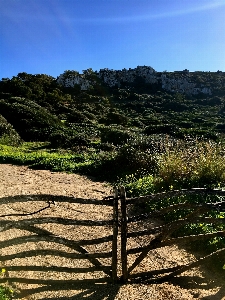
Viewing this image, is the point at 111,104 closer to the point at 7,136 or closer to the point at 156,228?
the point at 7,136

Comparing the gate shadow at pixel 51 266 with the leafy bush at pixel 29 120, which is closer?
the gate shadow at pixel 51 266

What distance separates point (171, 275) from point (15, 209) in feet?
16.2

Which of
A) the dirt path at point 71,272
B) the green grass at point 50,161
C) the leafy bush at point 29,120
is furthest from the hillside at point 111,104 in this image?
the dirt path at point 71,272

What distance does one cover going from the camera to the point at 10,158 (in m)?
17.0

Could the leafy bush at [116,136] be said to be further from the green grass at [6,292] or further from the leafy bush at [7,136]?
the green grass at [6,292]

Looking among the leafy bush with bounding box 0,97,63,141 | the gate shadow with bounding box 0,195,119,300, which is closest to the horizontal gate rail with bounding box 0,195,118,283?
the gate shadow with bounding box 0,195,119,300

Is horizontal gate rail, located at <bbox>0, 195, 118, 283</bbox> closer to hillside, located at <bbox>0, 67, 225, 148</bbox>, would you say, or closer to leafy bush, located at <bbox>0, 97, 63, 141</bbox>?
hillside, located at <bbox>0, 67, 225, 148</bbox>

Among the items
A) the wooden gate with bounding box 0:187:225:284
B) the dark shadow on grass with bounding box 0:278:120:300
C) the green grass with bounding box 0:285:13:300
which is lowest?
the dark shadow on grass with bounding box 0:278:120:300

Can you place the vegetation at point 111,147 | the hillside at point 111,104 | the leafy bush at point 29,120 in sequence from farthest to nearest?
the hillside at point 111,104
the leafy bush at point 29,120
the vegetation at point 111,147

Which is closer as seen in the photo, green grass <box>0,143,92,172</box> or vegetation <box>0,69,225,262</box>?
vegetation <box>0,69,225,262</box>

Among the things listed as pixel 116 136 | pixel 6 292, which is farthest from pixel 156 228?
pixel 116 136

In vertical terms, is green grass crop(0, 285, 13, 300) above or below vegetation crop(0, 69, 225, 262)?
below

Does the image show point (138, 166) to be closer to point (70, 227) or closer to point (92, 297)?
point (70, 227)

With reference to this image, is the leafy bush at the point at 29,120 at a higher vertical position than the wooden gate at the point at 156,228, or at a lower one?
higher
